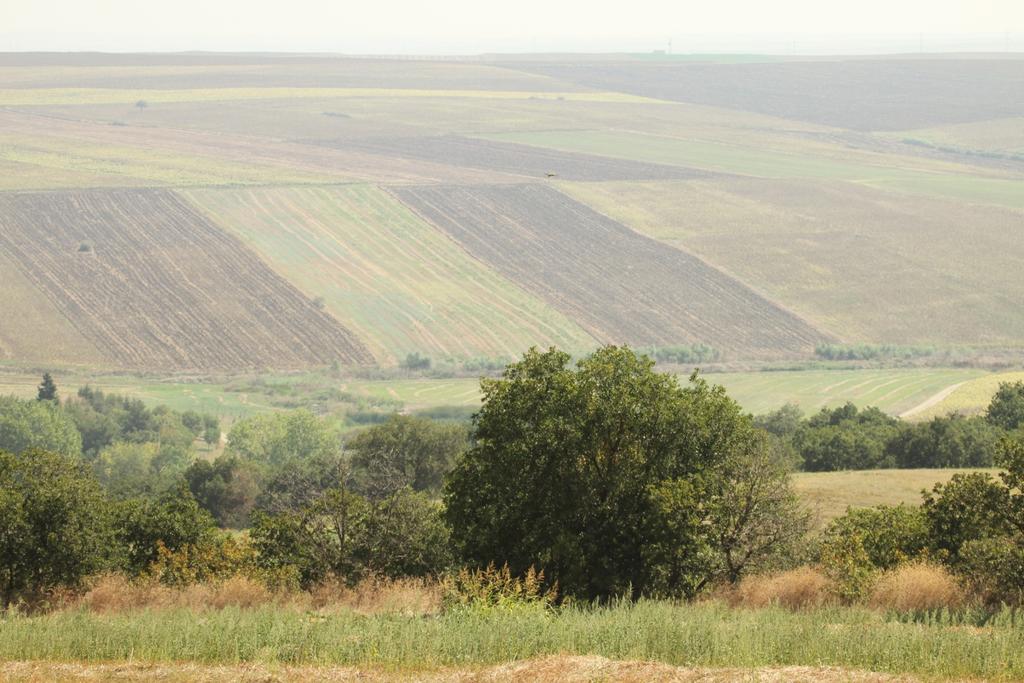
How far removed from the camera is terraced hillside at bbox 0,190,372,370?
127 m

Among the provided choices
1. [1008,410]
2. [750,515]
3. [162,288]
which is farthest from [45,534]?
[162,288]

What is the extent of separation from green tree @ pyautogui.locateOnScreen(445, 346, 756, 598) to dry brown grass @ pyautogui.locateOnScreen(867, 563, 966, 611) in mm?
4599

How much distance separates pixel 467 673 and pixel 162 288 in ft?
401

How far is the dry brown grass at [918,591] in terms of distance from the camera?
30688 mm

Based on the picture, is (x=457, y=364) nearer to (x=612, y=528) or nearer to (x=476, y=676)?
(x=612, y=528)

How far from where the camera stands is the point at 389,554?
141 ft

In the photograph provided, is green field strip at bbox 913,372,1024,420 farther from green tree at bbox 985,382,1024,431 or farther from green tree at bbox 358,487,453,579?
green tree at bbox 358,487,453,579

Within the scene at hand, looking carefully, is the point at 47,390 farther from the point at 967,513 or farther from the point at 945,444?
the point at 967,513

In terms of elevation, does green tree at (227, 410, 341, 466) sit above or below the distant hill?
below

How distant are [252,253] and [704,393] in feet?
391

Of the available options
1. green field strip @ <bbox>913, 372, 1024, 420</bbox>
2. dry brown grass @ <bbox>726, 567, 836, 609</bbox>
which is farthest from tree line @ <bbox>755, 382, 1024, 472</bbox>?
dry brown grass @ <bbox>726, 567, 836, 609</bbox>

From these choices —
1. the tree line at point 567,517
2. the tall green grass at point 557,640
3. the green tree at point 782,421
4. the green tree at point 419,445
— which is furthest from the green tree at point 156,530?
the green tree at point 782,421

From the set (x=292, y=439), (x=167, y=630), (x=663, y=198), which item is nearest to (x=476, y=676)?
(x=167, y=630)

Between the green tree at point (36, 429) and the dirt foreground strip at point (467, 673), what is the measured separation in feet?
266
